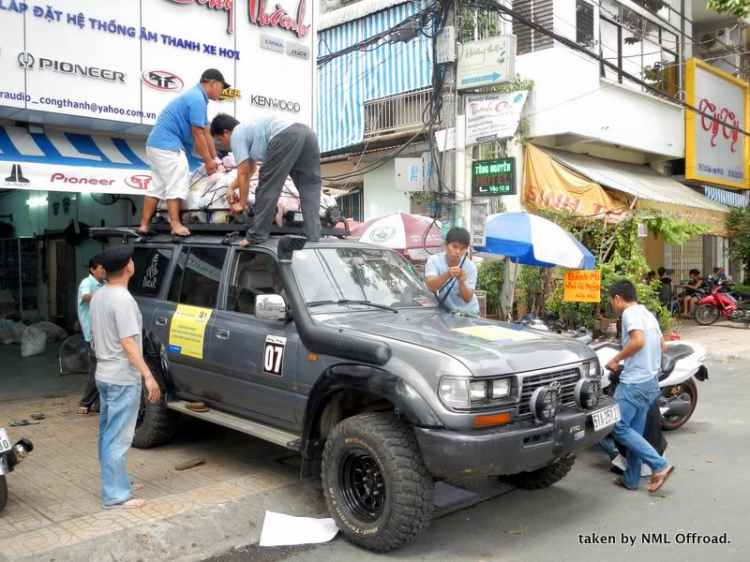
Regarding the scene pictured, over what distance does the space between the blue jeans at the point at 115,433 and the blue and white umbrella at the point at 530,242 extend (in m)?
5.62

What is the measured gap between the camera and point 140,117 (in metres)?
8.69

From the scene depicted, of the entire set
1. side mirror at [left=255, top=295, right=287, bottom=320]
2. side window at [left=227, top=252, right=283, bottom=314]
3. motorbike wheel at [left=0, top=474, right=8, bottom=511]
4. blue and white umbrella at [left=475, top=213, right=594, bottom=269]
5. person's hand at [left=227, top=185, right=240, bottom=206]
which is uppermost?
person's hand at [left=227, top=185, right=240, bottom=206]

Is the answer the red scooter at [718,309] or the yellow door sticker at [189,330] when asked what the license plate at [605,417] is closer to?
the yellow door sticker at [189,330]

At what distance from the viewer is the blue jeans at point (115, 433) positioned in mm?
4734

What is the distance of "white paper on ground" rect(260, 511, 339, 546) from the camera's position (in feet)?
14.8

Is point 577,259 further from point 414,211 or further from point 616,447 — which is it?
point 414,211

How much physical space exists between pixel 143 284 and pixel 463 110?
16.7 feet

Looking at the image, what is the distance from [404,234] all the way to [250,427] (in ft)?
17.5

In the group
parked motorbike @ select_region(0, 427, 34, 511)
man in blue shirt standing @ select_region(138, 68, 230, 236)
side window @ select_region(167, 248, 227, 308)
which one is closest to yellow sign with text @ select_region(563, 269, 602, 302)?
man in blue shirt standing @ select_region(138, 68, 230, 236)

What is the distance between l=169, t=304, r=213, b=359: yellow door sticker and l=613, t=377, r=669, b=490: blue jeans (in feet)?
11.0

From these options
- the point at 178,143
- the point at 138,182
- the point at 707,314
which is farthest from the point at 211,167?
the point at 707,314

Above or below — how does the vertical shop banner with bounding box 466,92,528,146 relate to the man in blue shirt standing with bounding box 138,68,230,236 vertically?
above

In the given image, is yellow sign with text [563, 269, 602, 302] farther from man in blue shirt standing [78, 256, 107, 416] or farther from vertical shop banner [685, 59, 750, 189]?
vertical shop banner [685, 59, 750, 189]

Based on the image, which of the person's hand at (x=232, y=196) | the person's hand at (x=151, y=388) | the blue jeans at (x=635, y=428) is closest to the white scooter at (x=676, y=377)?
the blue jeans at (x=635, y=428)
